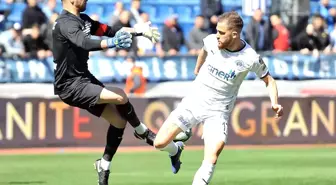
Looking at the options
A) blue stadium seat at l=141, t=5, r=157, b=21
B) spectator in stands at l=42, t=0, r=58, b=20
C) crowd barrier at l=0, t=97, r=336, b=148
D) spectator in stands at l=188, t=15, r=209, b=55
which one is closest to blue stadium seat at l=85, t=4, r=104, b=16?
blue stadium seat at l=141, t=5, r=157, b=21

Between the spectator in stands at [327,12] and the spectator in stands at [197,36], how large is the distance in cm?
406

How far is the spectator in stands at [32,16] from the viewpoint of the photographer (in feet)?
67.3

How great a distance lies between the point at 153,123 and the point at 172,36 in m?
2.83

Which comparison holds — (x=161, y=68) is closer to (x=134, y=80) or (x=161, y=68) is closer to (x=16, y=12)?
(x=134, y=80)

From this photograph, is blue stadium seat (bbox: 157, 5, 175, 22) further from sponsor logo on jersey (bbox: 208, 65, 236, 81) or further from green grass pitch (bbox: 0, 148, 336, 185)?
sponsor logo on jersey (bbox: 208, 65, 236, 81)

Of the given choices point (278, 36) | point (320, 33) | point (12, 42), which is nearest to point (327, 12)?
point (320, 33)

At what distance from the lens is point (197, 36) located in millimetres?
21594

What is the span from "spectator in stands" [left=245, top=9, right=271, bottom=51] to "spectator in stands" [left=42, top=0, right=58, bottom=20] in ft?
15.4

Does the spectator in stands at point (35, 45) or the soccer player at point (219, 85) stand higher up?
the soccer player at point (219, 85)

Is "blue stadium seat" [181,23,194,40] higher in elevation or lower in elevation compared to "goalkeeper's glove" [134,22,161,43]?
lower

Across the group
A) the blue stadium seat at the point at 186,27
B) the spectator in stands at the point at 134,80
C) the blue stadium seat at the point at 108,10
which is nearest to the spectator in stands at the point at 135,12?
the spectator in stands at the point at 134,80

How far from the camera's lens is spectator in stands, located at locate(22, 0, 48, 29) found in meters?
20.5

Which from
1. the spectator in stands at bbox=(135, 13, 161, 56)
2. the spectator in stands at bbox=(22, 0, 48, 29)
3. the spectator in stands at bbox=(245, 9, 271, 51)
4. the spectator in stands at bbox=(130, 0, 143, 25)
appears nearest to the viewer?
the spectator in stands at bbox=(22, 0, 48, 29)

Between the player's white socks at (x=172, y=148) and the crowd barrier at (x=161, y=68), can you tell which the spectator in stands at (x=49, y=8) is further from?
the player's white socks at (x=172, y=148)
